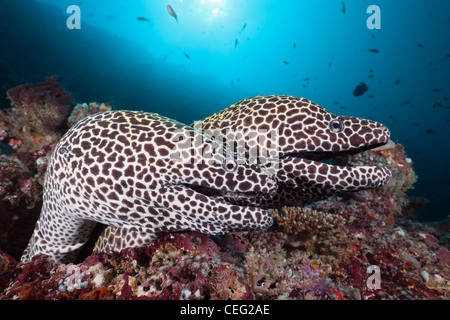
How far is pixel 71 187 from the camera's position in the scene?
2947 millimetres

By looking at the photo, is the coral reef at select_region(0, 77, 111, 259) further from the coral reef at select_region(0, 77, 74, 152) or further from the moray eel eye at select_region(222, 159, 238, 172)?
the moray eel eye at select_region(222, 159, 238, 172)

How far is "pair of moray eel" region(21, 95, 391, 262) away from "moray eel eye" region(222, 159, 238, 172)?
0.04ft

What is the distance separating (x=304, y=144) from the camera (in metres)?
3.38

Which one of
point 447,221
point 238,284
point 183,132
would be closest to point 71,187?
point 183,132

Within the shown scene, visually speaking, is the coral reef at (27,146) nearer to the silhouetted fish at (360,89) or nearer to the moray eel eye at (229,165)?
the moray eel eye at (229,165)

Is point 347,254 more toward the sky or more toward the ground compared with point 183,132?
more toward the ground

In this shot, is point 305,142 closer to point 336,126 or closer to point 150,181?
point 336,126

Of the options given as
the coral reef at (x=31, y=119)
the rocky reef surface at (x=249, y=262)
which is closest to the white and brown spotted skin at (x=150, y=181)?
the rocky reef surface at (x=249, y=262)

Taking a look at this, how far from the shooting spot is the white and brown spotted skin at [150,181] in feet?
8.96

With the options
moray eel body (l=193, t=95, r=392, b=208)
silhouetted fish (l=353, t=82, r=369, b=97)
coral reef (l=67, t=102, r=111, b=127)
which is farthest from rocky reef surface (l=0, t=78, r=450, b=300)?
silhouetted fish (l=353, t=82, r=369, b=97)

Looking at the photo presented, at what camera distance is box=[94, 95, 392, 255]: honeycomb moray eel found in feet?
10.9
